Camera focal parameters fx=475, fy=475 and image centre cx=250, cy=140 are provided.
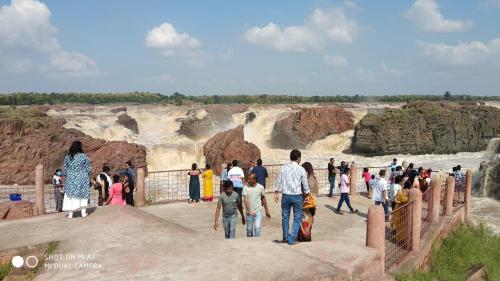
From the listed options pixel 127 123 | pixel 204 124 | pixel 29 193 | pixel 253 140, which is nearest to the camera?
pixel 29 193

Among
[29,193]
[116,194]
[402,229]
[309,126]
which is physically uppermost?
[309,126]

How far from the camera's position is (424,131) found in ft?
116

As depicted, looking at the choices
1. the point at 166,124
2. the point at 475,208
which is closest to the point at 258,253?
the point at 475,208

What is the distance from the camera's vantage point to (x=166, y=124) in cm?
4575

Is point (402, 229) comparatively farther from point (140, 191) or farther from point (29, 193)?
point (29, 193)

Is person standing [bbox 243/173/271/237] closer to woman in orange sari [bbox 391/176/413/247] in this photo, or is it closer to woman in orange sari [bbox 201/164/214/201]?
woman in orange sari [bbox 391/176/413/247]

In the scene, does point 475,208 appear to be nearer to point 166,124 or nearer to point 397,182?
point 397,182

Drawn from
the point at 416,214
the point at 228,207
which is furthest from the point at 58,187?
the point at 416,214

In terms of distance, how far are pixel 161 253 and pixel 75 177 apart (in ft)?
9.70

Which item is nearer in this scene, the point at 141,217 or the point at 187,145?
the point at 141,217

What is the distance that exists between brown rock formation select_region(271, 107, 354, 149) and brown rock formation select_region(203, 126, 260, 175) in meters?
14.2

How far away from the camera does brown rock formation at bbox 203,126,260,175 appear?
2320 cm

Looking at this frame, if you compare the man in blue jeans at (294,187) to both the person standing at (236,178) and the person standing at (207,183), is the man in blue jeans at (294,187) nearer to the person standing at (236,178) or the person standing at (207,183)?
the person standing at (236,178)

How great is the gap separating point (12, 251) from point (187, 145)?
71.0 ft
